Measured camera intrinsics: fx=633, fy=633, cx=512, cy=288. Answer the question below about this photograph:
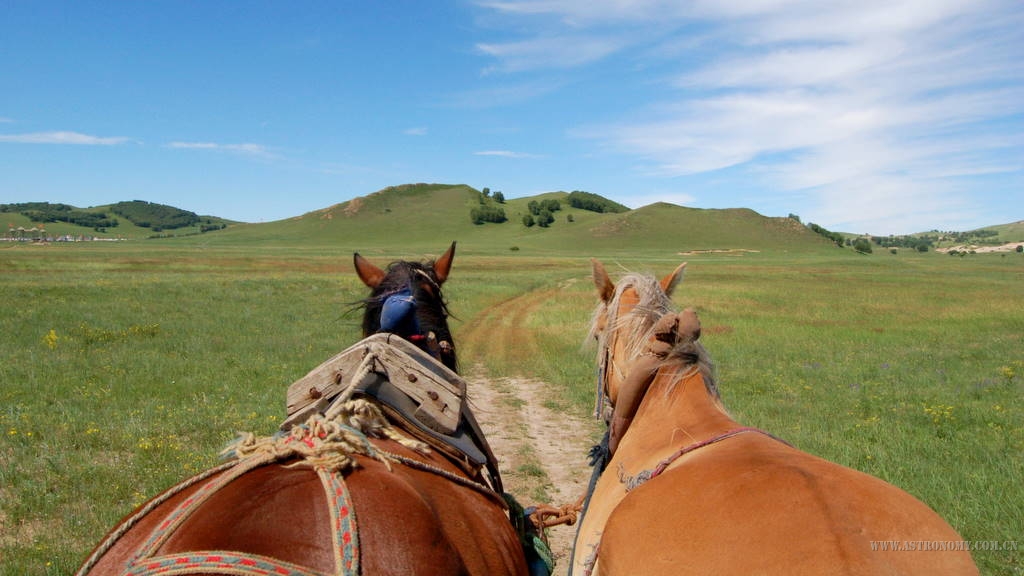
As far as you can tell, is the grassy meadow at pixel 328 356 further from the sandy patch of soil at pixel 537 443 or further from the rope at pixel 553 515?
the rope at pixel 553 515

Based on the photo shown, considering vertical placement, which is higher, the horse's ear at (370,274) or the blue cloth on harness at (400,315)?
the horse's ear at (370,274)

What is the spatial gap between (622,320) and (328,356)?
9.76m

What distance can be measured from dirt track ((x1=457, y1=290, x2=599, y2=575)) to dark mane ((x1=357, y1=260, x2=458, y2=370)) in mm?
1052

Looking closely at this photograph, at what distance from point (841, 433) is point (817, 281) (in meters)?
34.7

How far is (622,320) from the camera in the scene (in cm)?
351

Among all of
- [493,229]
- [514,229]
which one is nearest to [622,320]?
[514,229]

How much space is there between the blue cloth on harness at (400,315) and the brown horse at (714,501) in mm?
1182

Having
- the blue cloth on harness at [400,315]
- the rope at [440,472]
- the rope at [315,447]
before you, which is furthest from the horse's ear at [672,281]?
the rope at [315,447]

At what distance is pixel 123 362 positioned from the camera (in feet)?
36.0

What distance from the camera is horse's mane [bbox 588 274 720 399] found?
3.16m

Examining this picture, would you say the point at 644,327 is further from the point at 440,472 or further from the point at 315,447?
the point at 315,447

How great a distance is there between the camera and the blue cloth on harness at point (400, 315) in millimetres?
3371

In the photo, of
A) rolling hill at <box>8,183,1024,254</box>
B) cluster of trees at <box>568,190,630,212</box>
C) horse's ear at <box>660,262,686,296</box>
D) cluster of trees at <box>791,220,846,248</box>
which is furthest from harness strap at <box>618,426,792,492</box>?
cluster of trees at <box>568,190,630,212</box>

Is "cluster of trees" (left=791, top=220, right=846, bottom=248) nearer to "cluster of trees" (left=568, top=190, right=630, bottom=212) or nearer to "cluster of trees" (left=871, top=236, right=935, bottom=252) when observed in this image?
"cluster of trees" (left=871, top=236, right=935, bottom=252)
